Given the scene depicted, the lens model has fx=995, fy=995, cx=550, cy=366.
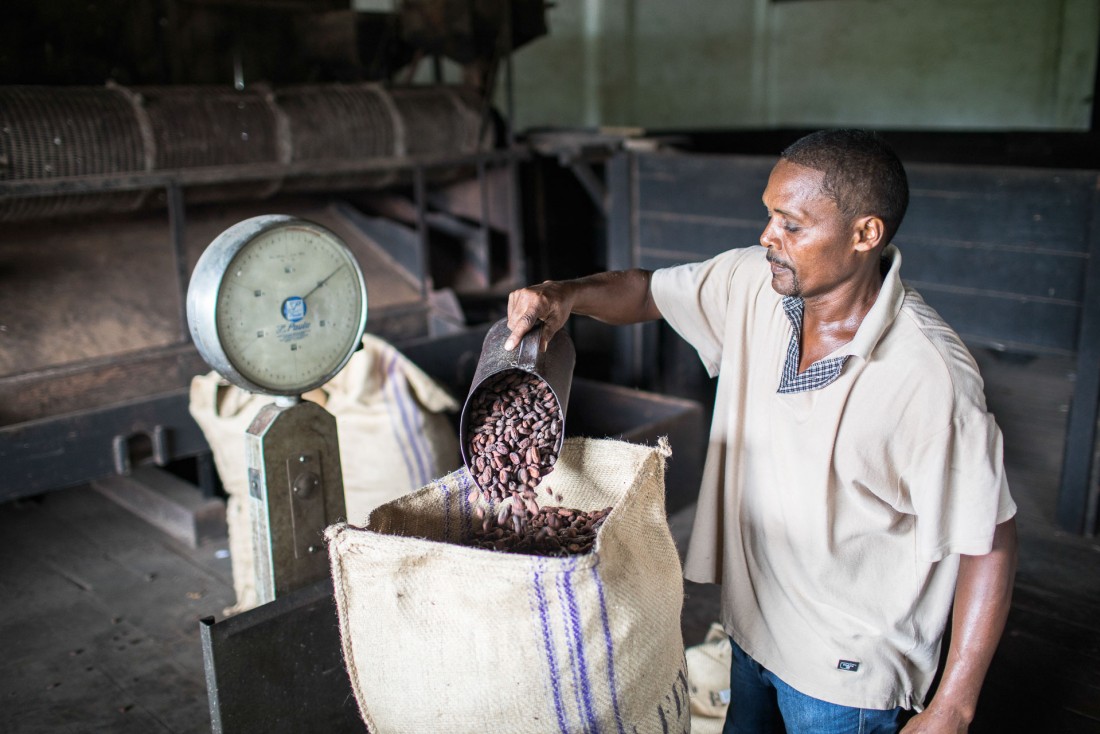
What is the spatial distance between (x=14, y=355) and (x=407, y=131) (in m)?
1.72

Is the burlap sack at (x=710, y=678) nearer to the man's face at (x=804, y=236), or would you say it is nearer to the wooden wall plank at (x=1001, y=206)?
the man's face at (x=804, y=236)

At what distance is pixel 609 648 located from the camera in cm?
141

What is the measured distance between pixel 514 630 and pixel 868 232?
31.1 inches

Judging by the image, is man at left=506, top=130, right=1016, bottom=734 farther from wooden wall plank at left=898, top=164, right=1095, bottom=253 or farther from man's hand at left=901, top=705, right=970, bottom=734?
wooden wall plank at left=898, top=164, right=1095, bottom=253

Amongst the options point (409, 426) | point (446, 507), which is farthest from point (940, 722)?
point (409, 426)

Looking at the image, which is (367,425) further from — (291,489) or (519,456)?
(519,456)

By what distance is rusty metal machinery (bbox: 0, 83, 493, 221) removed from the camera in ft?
10.6

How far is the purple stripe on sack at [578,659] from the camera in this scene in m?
1.34

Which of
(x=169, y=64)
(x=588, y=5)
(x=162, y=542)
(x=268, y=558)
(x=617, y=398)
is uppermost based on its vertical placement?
(x=588, y=5)

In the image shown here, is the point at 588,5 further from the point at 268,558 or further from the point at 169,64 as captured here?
the point at 268,558

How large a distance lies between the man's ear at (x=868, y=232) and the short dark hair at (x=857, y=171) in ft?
0.03

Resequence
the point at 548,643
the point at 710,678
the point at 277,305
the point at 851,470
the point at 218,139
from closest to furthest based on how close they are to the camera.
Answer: the point at 548,643
the point at 851,470
the point at 277,305
the point at 710,678
the point at 218,139

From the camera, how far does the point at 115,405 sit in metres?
3.22

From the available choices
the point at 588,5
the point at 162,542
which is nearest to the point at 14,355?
the point at 162,542
